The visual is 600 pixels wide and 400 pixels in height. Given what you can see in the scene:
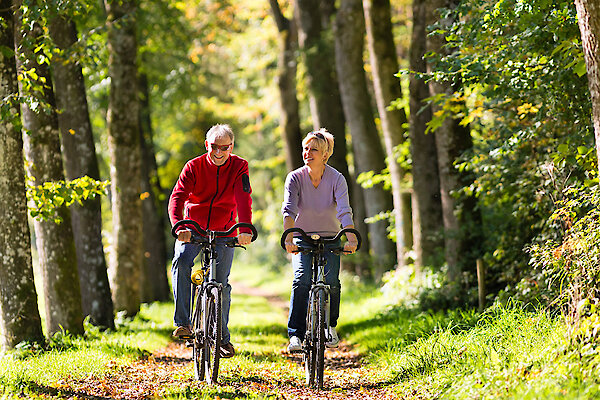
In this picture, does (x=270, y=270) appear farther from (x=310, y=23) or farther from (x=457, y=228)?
(x=457, y=228)

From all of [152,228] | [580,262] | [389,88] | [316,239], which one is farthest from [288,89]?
[580,262]

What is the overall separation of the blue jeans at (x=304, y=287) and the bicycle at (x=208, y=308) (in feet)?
1.98

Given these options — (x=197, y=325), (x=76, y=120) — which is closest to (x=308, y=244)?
(x=197, y=325)

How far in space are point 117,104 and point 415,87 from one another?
4.96 m

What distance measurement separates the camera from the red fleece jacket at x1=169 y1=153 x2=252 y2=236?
6.68 metres

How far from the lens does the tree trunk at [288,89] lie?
20672 millimetres

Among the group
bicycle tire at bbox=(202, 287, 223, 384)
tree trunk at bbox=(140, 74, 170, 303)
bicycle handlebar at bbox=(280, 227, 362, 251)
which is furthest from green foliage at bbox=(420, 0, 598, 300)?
tree trunk at bbox=(140, 74, 170, 303)

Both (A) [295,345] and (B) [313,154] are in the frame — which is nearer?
(A) [295,345]

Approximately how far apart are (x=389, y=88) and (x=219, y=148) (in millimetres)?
8627

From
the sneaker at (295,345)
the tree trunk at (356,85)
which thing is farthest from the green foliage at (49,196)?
the tree trunk at (356,85)

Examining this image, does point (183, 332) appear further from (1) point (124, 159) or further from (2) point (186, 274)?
(1) point (124, 159)

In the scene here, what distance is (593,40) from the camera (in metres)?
5.76

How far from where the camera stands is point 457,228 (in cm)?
1088

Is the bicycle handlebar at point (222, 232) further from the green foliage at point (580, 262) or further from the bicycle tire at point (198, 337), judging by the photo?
the green foliage at point (580, 262)
